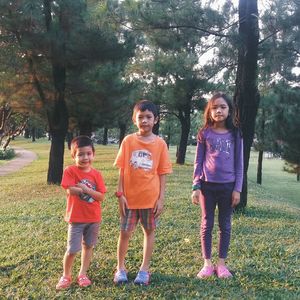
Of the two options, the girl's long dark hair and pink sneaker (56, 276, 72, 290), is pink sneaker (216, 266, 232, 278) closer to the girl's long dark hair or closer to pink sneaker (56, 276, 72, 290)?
the girl's long dark hair

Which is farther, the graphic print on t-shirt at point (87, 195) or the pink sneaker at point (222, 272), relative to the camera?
the pink sneaker at point (222, 272)

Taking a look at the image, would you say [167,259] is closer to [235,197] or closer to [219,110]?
[235,197]

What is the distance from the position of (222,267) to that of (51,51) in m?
8.49

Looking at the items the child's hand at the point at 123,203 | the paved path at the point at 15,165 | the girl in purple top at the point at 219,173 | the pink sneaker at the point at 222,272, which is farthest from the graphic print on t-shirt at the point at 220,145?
the paved path at the point at 15,165

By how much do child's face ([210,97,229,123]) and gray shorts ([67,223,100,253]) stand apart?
1450mm

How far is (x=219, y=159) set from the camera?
3.90m

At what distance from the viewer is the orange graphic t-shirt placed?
367 cm

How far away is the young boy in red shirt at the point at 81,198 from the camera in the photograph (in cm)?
360

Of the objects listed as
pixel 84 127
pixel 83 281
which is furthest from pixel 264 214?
pixel 84 127

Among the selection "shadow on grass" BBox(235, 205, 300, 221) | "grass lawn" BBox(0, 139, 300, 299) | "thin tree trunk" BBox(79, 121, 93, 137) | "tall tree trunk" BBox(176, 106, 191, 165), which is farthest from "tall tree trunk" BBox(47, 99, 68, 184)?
"tall tree trunk" BBox(176, 106, 191, 165)

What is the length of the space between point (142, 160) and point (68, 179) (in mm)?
646

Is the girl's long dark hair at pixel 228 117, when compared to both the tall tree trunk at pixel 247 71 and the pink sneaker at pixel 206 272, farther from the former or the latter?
the tall tree trunk at pixel 247 71

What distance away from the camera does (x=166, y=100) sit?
20.7 m

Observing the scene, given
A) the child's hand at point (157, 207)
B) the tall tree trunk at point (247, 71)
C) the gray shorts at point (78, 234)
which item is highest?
the tall tree trunk at point (247, 71)
